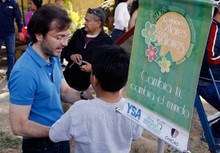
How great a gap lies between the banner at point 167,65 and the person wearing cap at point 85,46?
7.52 ft

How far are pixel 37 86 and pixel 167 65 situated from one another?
2.54ft

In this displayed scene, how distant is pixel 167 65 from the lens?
166cm

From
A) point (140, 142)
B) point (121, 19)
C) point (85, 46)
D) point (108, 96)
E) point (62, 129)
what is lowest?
point (140, 142)

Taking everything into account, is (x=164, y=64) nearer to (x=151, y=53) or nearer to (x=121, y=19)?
(x=151, y=53)

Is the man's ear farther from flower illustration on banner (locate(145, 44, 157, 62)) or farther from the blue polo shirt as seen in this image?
flower illustration on banner (locate(145, 44, 157, 62))

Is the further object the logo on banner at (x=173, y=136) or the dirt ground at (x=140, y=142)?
the dirt ground at (x=140, y=142)

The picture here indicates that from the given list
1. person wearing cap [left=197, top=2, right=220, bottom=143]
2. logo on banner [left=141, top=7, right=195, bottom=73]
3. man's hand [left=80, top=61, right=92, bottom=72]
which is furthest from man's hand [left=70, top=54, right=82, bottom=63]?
logo on banner [left=141, top=7, right=195, bottom=73]

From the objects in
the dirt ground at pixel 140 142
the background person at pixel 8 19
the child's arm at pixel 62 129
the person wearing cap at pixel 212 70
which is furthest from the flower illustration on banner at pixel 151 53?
the background person at pixel 8 19

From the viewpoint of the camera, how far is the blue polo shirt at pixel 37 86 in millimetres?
1968

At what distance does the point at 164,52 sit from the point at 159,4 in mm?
217

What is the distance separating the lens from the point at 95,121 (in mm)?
1748

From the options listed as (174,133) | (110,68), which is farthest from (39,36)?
(174,133)

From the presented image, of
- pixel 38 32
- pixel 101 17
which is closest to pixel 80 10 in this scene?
pixel 101 17

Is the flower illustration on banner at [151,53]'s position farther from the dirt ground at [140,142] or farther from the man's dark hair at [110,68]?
the dirt ground at [140,142]
